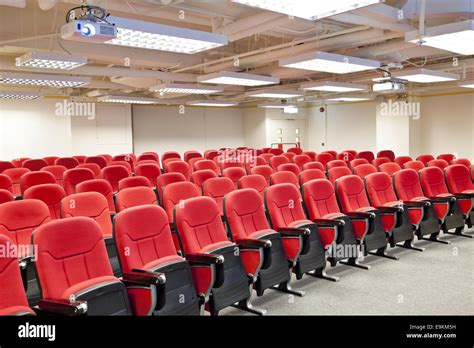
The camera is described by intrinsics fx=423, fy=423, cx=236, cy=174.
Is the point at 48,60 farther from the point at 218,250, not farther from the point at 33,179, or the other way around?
the point at 218,250

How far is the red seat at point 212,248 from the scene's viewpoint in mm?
3533

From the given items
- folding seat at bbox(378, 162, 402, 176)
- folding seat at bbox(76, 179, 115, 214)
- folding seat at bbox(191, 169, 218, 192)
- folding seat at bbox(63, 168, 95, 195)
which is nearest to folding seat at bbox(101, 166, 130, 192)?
folding seat at bbox(63, 168, 95, 195)

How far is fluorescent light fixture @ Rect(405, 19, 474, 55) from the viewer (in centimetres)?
493

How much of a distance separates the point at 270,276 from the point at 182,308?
1088 millimetres

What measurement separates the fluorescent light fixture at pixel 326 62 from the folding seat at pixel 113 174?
3327mm

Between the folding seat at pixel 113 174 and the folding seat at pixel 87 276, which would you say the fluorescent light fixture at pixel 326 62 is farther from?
the folding seat at pixel 87 276

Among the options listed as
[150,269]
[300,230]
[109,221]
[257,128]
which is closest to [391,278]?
[300,230]

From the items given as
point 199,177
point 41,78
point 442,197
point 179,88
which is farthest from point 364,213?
point 41,78

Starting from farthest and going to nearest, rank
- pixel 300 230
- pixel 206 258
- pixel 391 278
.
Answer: pixel 391 278
pixel 300 230
pixel 206 258

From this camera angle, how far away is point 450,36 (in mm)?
5250

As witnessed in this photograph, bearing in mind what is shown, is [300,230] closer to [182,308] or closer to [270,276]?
[270,276]

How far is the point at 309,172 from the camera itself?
6875mm

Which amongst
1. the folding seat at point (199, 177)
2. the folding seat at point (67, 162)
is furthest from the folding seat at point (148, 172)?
the folding seat at point (67, 162)
